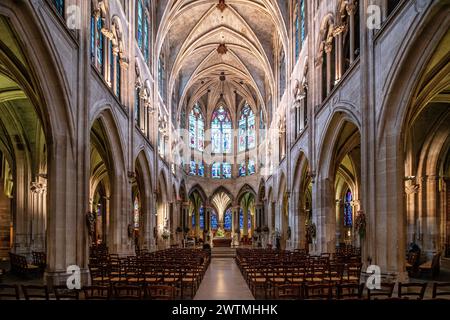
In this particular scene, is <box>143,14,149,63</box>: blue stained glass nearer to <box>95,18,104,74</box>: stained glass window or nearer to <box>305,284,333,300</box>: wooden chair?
<box>95,18,104,74</box>: stained glass window

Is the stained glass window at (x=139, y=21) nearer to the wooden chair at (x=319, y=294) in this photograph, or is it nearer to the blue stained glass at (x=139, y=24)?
the blue stained glass at (x=139, y=24)

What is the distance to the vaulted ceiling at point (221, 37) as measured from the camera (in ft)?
120

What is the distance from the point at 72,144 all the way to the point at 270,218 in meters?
32.3

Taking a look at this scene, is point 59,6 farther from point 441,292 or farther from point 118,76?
point 441,292

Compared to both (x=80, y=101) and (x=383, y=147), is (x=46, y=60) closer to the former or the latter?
(x=80, y=101)

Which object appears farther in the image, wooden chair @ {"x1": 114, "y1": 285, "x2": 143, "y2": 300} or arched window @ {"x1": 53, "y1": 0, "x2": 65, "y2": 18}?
arched window @ {"x1": 53, "y1": 0, "x2": 65, "y2": 18}

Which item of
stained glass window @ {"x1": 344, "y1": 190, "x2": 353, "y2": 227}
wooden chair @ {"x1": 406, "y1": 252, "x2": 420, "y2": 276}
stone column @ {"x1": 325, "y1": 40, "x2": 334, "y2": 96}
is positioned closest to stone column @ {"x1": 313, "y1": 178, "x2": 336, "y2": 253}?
stone column @ {"x1": 325, "y1": 40, "x2": 334, "y2": 96}

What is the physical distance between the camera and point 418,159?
2405cm

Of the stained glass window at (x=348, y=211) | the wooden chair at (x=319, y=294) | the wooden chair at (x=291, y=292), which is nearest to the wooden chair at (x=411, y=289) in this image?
the wooden chair at (x=319, y=294)

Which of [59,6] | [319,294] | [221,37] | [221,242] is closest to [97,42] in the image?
[59,6]

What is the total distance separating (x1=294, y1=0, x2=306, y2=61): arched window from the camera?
29297 millimetres

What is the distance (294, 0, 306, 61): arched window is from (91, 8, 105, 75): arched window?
528 inches

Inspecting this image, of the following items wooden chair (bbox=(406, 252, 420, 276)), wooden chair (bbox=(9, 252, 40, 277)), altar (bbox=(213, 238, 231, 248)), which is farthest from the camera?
altar (bbox=(213, 238, 231, 248))
